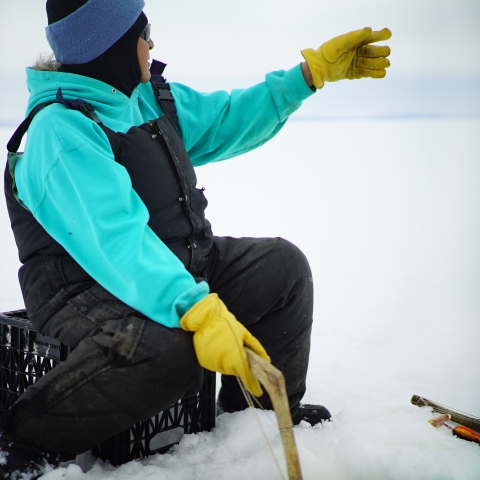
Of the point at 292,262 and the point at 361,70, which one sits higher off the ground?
the point at 361,70

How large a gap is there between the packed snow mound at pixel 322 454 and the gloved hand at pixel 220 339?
34 cm

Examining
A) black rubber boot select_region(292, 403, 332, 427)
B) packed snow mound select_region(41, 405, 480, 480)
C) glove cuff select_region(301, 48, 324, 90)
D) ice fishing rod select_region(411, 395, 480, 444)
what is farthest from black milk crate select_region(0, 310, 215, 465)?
glove cuff select_region(301, 48, 324, 90)

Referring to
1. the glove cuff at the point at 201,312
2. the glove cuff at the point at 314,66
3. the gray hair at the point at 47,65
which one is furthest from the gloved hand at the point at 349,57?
the glove cuff at the point at 201,312

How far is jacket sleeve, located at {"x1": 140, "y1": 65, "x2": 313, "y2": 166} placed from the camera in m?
1.82

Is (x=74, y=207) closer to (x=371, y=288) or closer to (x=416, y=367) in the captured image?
(x=416, y=367)

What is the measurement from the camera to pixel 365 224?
13.8 feet

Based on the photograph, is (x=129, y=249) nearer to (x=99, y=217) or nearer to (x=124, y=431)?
(x=99, y=217)

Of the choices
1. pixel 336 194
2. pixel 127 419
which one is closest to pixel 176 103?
pixel 127 419

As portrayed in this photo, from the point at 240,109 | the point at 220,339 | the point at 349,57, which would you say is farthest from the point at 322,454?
the point at 349,57

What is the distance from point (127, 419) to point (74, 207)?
46cm

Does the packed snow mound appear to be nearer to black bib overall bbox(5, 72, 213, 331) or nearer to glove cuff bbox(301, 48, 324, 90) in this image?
black bib overall bbox(5, 72, 213, 331)

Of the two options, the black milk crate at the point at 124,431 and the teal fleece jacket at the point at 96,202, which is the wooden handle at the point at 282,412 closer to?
the teal fleece jacket at the point at 96,202

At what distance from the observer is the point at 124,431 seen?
4.71ft

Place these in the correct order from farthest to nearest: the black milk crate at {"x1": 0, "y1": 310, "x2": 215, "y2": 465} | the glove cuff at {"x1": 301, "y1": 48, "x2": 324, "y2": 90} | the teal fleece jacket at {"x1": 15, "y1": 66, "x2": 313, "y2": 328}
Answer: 1. the glove cuff at {"x1": 301, "y1": 48, "x2": 324, "y2": 90}
2. the black milk crate at {"x1": 0, "y1": 310, "x2": 215, "y2": 465}
3. the teal fleece jacket at {"x1": 15, "y1": 66, "x2": 313, "y2": 328}
